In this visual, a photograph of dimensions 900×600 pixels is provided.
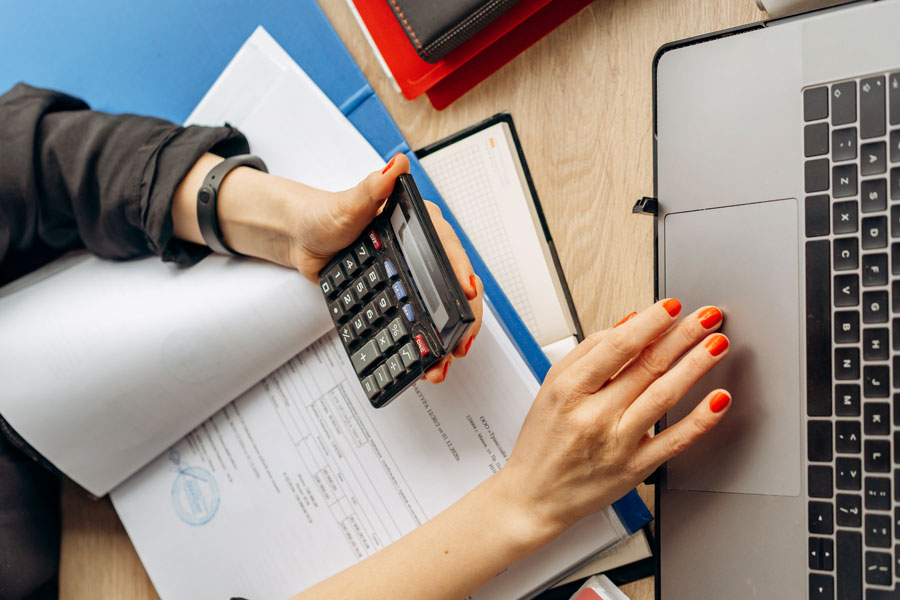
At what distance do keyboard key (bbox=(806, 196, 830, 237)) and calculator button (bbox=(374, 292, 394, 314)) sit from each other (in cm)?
28

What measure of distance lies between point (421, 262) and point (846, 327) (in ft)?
0.89

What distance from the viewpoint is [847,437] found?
361mm

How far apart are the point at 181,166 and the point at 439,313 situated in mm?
284

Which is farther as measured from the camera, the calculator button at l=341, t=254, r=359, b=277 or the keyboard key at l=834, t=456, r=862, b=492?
the calculator button at l=341, t=254, r=359, b=277

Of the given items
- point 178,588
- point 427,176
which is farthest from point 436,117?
point 178,588

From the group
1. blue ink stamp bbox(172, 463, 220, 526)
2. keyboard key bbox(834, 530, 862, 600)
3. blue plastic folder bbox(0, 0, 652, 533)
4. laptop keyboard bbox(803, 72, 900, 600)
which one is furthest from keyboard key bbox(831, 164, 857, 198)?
blue ink stamp bbox(172, 463, 220, 526)

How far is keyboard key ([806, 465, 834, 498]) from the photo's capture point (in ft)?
1.20

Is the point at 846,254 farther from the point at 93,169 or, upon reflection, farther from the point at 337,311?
the point at 93,169

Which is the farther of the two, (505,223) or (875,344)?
(505,223)

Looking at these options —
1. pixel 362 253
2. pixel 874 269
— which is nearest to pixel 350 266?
pixel 362 253

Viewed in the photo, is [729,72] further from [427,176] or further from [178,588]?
[178,588]

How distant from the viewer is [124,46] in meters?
0.61

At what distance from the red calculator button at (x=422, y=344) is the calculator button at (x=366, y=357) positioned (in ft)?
0.13

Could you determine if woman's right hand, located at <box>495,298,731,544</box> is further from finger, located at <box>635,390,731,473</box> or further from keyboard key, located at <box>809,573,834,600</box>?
keyboard key, located at <box>809,573,834,600</box>
